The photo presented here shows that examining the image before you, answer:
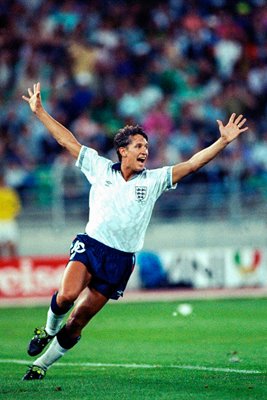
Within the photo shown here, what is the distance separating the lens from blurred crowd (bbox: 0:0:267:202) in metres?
21.8

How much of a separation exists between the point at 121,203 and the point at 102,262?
1.87 feet

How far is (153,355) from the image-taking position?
472 inches

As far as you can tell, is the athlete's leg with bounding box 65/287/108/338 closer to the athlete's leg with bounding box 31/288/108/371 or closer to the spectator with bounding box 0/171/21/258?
the athlete's leg with bounding box 31/288/108/371

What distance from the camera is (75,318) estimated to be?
31.5 feet

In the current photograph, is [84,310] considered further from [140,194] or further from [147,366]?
[147,366]

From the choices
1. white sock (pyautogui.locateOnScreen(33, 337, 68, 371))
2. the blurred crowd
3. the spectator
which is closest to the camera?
white sock (pyautogui.locateOnScreen(33, 337, 68, 371))

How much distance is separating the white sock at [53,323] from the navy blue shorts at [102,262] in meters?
0.42

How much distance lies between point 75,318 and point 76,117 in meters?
13.1

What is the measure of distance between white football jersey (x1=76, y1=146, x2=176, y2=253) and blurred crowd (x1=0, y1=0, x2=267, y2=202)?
11180mm

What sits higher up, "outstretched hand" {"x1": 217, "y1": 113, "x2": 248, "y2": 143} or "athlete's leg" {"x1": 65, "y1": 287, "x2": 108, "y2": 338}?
"outstretched hand" {"x1": 217, "y1": 113, "x2": 248, "y2": 143}

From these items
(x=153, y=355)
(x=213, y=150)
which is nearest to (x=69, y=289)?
(x=213, y=150)

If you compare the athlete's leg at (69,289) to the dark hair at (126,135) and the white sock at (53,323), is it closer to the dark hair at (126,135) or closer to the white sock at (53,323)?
the white sock at (53,323)

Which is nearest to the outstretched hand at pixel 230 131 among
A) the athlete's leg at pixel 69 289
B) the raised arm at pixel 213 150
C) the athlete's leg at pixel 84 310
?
the raised arm at pixel 213 150

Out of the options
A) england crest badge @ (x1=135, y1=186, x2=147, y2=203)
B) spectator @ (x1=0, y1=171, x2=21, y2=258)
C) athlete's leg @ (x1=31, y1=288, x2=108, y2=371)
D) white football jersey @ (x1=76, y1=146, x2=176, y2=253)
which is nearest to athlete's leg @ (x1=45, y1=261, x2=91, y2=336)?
athlete's leg @ (x1=31, y1=288, x2=108, y2=371)
